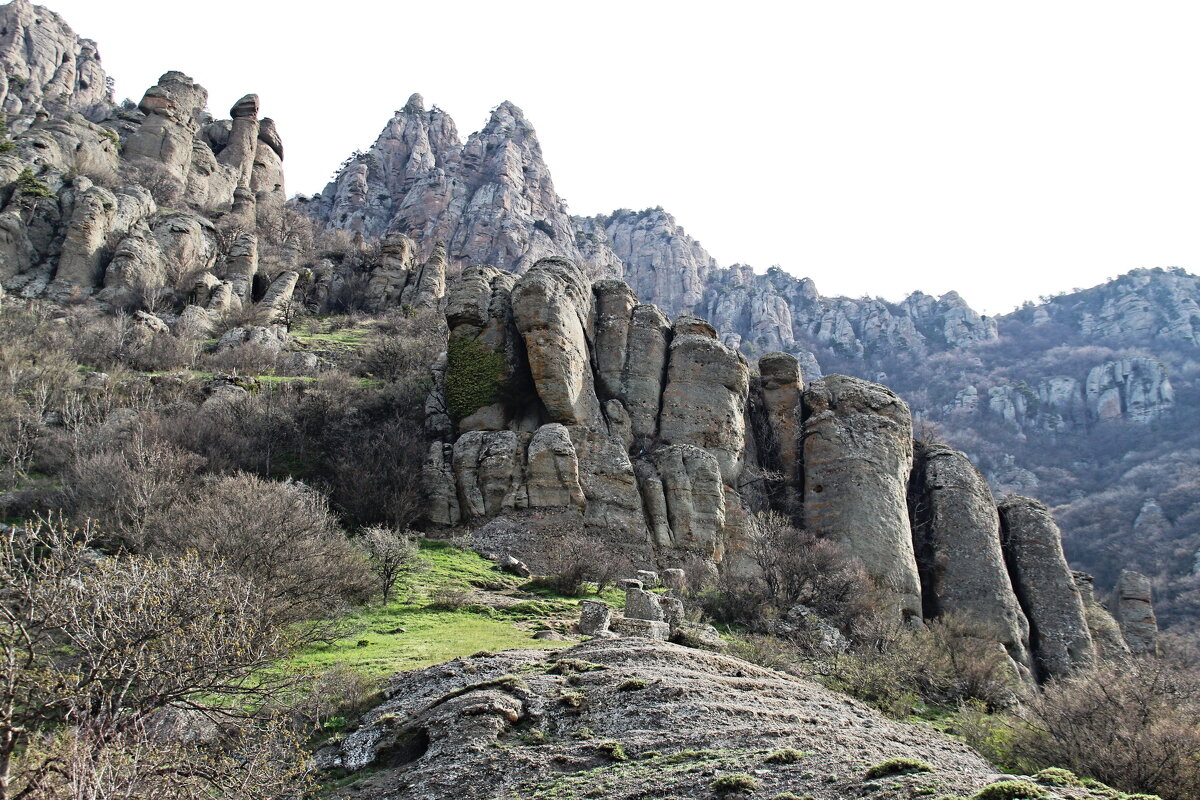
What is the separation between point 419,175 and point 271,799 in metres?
94.3

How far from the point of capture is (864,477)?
96.5 feet

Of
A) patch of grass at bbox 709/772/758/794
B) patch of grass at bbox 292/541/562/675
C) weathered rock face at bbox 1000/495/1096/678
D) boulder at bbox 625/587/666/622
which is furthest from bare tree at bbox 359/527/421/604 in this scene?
weathered rock face at bbox 1000/495/1096/678

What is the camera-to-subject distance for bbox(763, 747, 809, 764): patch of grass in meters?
7.95

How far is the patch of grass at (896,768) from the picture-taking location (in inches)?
288

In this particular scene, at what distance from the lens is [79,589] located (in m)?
9.38

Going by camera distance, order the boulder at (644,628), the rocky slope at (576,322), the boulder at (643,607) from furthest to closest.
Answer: the rocky slope at (576,322)
the boulder at (643,607)
the boulder at (644,628)

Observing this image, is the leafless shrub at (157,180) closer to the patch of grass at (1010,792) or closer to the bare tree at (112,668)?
the bare tree at (112,668)

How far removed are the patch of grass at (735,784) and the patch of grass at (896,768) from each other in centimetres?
113

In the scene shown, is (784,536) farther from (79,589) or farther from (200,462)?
(79,589)

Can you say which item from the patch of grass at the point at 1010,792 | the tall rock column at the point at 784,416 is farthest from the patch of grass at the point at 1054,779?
the tall rock column at the point at 784,416

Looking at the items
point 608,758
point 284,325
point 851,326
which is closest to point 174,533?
point 608,758

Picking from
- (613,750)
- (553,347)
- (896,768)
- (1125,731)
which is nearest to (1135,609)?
(553,347)

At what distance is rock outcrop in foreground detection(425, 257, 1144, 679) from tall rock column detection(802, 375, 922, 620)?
0.07 metres

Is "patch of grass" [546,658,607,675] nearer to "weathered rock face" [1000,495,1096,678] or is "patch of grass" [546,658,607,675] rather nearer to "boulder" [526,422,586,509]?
"boulder" [526,422,586,509]
